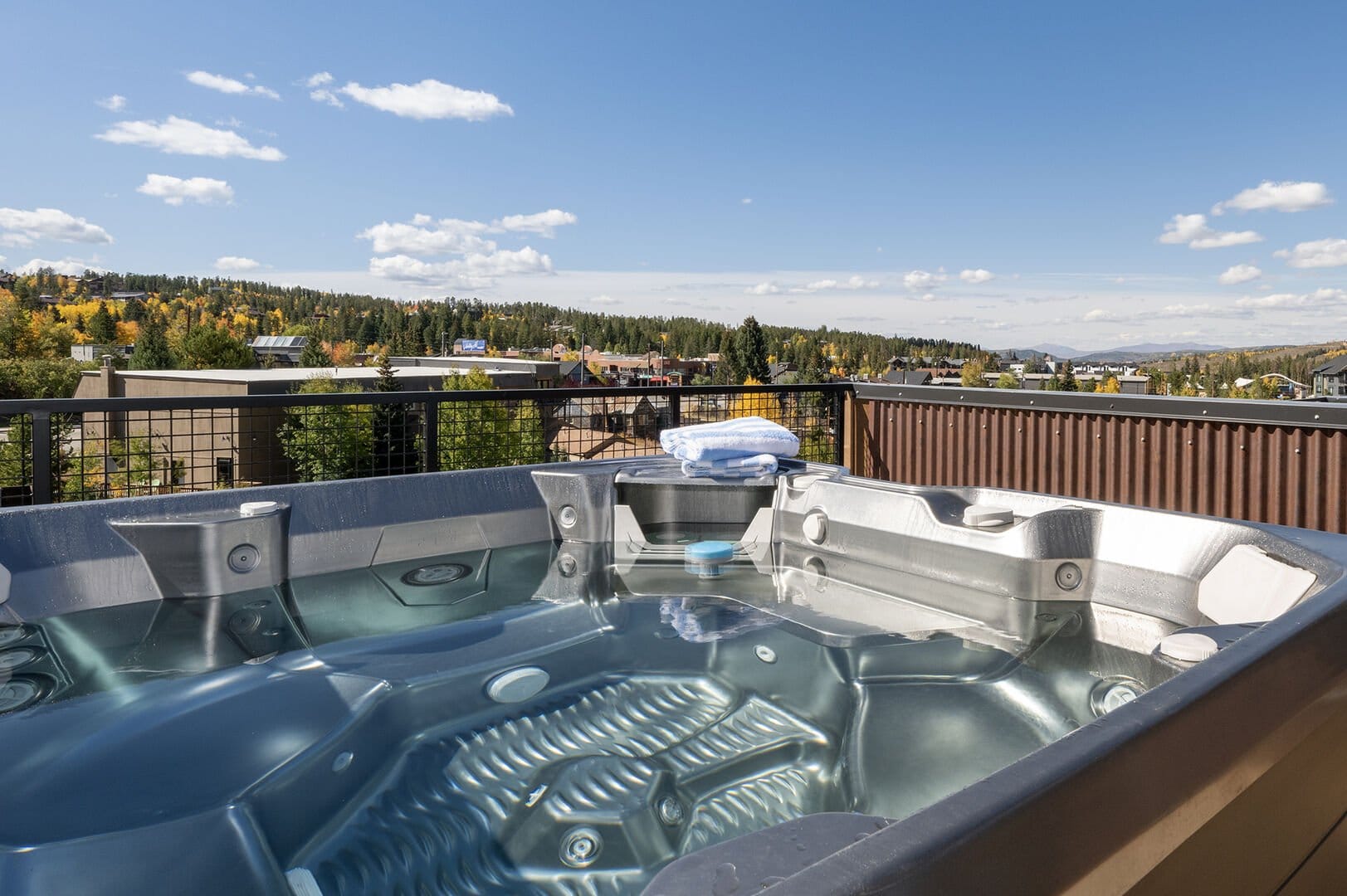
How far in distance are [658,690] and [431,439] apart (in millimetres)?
1920

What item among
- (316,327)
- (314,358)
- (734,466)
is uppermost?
(316,327)

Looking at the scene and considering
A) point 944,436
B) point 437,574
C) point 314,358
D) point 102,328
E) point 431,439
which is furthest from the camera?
point 102,328

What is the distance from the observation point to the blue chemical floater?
2.19 meters

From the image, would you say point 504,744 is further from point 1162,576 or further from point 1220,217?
point 1220,217

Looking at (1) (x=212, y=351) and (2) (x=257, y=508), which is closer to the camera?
(2) (x=257, y=508)

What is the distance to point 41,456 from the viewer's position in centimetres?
234

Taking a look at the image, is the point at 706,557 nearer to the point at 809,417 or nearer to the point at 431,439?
the point at 431,439

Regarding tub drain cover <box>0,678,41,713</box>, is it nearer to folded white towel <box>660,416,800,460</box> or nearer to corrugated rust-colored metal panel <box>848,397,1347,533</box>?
folded white towel <box>660,416,800,460</box>

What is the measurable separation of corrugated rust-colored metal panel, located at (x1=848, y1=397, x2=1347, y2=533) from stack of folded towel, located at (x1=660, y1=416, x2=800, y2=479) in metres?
0.91

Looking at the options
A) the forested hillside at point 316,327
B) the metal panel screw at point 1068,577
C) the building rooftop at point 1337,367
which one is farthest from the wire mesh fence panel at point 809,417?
the forested hillside at point 316,327

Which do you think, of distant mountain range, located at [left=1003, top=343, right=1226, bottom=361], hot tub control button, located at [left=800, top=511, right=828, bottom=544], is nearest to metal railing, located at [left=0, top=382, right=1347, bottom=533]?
hot tub control button, located at [left=800, top=511, right=828, bottom=544]

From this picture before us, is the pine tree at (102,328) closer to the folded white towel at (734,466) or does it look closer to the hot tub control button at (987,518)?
the folded white towel at (734,466)

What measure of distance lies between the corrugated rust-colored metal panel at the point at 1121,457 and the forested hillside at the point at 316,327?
158ft

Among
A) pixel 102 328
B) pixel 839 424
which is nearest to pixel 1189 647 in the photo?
pixel 839 424
